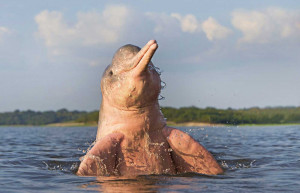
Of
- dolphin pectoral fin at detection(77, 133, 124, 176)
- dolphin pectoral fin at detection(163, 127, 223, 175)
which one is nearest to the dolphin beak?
dolphin pectoral fin at detection(77, 133, 124, 176)

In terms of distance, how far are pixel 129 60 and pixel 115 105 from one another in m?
0.80

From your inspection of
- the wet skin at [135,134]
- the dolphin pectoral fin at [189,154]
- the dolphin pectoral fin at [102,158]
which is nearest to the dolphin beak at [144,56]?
the wet skin at [135,134]

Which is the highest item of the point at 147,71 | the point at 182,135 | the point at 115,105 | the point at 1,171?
the point at 147,71

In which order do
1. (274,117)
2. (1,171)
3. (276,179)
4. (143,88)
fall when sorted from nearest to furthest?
(143,88) < (276,179) < (1,171) < (274,117)

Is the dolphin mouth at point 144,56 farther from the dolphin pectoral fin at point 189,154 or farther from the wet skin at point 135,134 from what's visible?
the dolphin pectoral fin at point 189,154

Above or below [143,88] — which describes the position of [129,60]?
above

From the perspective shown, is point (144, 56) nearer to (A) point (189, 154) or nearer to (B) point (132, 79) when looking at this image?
(B) point (132, 79)

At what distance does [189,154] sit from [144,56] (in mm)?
1948

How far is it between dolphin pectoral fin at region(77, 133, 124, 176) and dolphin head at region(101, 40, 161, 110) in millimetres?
547

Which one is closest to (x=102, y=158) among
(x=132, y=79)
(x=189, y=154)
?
(x=132, y=79)

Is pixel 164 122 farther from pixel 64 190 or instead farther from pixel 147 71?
pixel 64 190

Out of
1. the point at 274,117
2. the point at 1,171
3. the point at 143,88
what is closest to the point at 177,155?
the point at 143,88

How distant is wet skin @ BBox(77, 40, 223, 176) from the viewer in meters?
6.61

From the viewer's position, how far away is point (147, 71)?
6.45m
